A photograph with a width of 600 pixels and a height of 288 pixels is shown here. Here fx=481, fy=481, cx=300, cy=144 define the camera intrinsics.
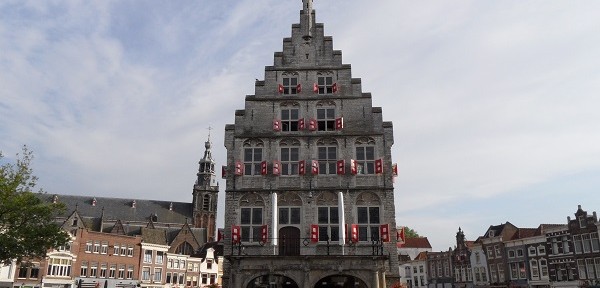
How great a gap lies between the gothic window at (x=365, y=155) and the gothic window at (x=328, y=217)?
2.37 meters

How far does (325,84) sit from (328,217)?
8484mm

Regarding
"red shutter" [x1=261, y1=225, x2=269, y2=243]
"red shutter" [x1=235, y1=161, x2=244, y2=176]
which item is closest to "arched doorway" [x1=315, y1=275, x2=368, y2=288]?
"red shutter" [x1=261, y1=225, x2=269, y2=243]

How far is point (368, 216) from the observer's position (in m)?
27.3

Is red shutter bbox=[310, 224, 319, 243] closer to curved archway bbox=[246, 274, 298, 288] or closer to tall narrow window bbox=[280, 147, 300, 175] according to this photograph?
curved archway bbox=[246, 274, 298, 288]

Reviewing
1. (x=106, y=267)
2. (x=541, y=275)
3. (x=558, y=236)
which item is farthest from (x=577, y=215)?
(x=106, y=267)

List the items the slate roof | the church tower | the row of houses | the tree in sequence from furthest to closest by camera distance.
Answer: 1. the church tower
2. the slate roof
3. the row of houses
4. the tree

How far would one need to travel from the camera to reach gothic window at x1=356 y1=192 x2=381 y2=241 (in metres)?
27.0

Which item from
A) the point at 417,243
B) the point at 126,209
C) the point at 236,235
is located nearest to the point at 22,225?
the point at 236,235

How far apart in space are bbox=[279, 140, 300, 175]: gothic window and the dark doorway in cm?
333

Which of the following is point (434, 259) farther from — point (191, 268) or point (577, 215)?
point (191, 268)

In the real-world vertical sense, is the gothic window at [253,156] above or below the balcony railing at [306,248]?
above

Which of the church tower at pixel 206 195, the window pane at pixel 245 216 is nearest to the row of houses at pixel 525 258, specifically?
the window pane at pixel 245 216

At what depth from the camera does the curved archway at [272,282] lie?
26098 millimetres

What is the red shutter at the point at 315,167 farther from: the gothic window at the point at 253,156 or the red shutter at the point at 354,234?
the red shutter at the point at 354,234
